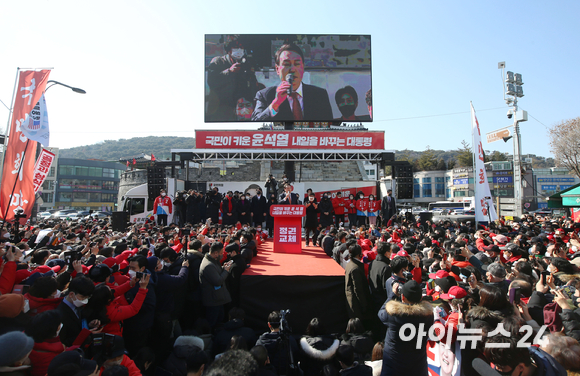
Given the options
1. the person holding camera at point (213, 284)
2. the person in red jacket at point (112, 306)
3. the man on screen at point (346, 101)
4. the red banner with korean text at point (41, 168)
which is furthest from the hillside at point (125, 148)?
the person in red jacket at point (112, 306)

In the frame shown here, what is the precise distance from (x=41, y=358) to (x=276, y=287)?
3127mm

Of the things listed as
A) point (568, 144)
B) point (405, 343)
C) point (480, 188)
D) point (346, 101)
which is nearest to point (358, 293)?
point (405, 343)

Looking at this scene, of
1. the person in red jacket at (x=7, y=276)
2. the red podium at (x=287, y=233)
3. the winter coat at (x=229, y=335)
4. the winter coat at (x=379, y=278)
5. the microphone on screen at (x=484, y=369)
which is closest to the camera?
the microphone on screen at (x=484, y=369)

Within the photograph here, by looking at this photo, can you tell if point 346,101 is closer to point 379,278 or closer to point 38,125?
point 38,125

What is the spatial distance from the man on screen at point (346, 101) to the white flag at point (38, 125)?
1506 cm

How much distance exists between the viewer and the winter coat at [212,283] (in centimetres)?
436

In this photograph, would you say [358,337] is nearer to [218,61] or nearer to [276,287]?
[276,287]

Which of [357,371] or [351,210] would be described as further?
[351,210]

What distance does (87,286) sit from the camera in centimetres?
297

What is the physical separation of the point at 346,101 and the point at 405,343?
17.9 meters

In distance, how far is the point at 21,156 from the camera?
6.95 m

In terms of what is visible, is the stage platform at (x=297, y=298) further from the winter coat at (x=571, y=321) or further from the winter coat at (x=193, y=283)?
the winter coat at (x=571, y=321)

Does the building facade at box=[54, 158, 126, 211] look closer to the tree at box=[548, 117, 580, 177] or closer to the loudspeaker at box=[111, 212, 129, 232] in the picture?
the loudspeaker at box=[111, 212, 129, 232]

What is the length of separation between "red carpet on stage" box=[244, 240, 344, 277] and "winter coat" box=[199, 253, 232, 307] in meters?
0.69
